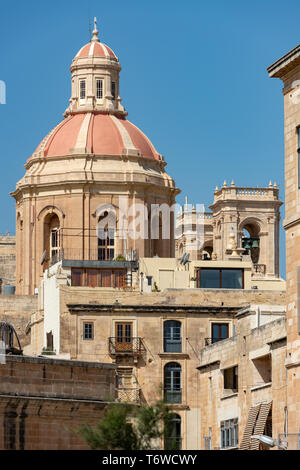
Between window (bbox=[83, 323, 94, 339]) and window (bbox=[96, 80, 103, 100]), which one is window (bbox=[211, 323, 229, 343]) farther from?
window (bbox=[96, 80, 103, 100])

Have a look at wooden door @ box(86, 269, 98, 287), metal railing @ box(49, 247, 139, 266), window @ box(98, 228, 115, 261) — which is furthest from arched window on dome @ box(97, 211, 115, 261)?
wooden door @ box(86, 269, 98, 287)

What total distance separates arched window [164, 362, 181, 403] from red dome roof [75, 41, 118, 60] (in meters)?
34.6

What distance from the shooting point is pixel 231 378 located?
80688 mm

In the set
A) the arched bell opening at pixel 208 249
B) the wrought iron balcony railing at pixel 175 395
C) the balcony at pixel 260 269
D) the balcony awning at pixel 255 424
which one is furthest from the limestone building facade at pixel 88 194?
the balcony awning at pixel 255 424

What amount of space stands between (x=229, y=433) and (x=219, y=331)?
33.9 ft

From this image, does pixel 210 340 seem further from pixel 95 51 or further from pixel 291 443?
pixel 95 51

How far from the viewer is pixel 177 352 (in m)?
88.1

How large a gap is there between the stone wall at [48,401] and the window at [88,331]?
25870 mm

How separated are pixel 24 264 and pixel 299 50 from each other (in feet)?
187

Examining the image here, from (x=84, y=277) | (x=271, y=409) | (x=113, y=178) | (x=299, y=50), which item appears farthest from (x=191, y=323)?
(x=299, y=50)

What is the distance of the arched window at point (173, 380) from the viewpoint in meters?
87.5

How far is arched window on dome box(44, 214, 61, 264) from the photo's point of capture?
112 metres

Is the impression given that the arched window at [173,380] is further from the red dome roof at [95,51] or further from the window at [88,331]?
the red dome roof at [95,51]

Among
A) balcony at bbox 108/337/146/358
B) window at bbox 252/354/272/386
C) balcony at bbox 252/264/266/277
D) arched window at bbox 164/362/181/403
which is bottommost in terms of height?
window at bbox 252/354/272/386
